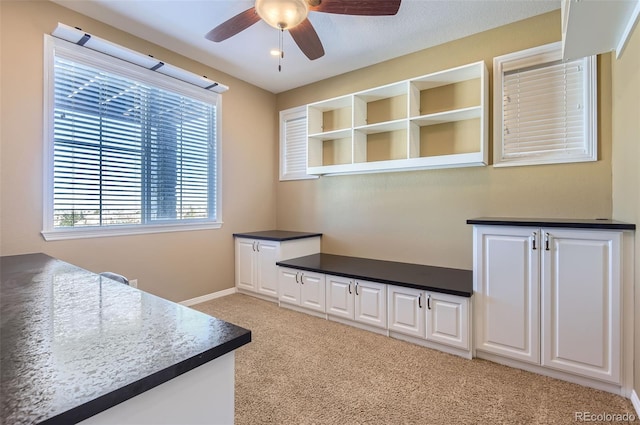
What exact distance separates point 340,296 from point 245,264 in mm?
1492

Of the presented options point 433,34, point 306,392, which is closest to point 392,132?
point 433,34

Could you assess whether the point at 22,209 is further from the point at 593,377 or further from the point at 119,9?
the point at 593,377

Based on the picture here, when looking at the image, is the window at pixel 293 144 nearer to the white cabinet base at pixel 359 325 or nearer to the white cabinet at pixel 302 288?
the white cabinet at pixel 302 288

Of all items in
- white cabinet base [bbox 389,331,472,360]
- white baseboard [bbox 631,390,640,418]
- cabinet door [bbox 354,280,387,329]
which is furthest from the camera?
cabinet door [bbox 354,280,387,329]

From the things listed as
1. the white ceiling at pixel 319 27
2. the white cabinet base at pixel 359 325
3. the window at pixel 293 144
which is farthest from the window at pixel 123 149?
the white cabinet base at pixel 359 325

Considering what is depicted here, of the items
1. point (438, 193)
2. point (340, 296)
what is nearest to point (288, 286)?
point (340, 296)

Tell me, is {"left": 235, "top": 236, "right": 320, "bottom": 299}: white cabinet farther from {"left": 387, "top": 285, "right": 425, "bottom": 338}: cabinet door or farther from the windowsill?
{"left": 387, "top": 285, "right": 425, "bottom": 338}: cabinet door

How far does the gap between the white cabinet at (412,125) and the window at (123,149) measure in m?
1.36

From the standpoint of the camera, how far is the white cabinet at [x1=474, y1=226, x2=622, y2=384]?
6.15 ft

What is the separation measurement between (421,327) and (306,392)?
43.6 inches

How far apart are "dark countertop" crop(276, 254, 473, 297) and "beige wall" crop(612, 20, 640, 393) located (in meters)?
0.98

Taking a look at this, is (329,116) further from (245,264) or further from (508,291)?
(508,291)

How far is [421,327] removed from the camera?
249 cm

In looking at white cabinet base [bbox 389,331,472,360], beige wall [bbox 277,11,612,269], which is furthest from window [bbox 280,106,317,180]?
white cabinet base [bbox 389,331,472,360]
